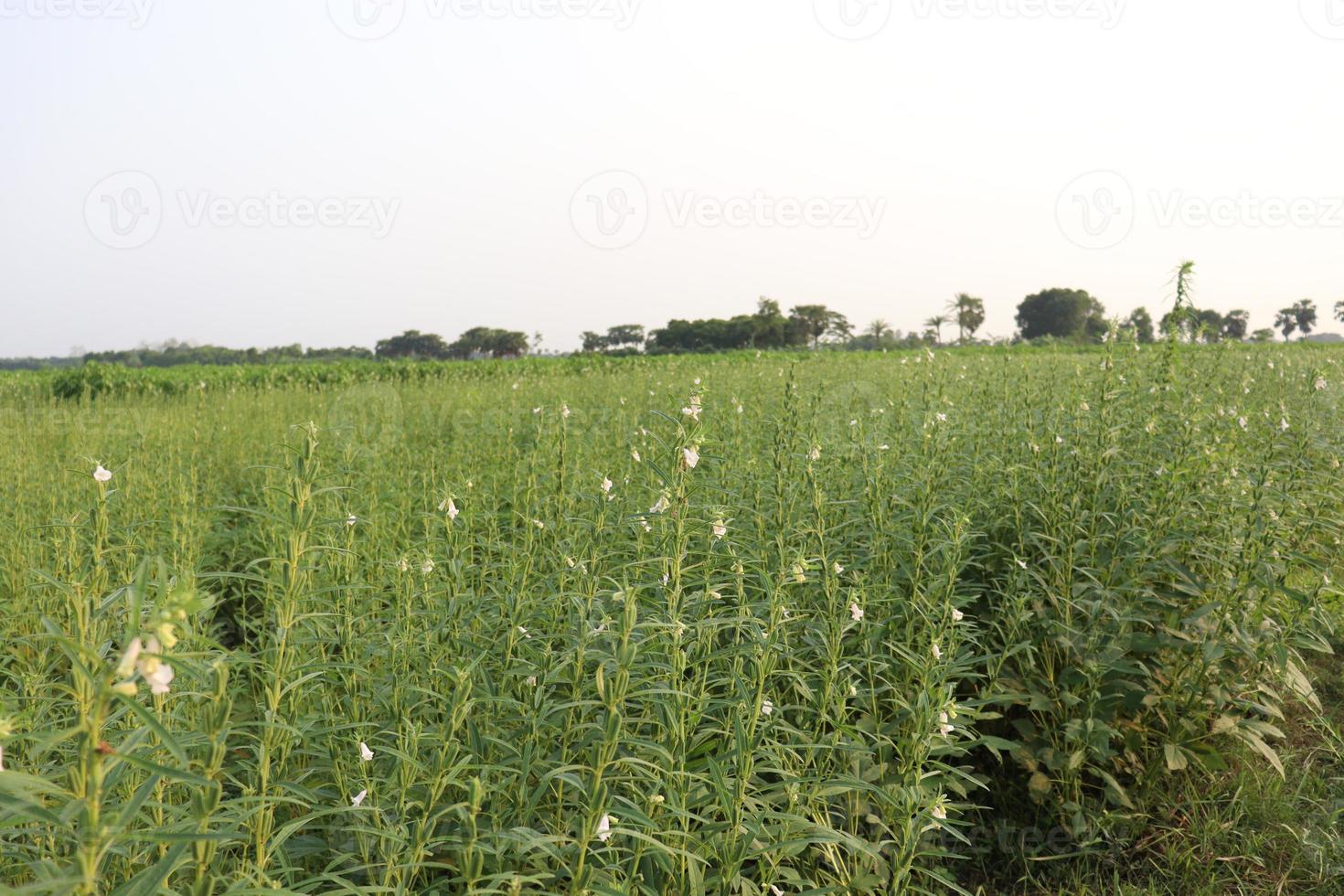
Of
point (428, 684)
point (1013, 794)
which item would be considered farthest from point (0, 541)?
point (1013, 794)

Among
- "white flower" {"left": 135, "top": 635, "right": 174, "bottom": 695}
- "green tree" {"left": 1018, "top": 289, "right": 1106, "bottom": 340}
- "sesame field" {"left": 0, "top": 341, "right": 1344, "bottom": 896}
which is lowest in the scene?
"sesame field" {"left": 0, "top": 341, "right": 1344, "bottom": 896}

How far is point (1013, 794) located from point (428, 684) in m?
2.89

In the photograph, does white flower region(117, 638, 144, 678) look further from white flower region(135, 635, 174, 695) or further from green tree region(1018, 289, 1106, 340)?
green tree region(1018, 289, 1106, 340)

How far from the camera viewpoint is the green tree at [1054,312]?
256ft

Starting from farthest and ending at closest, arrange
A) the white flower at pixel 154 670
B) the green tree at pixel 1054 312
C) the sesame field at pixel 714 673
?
1. the green tree at pixel 1054 312
2. the sesame field at pixel 714 673
3. the white flower at pixel 154 670

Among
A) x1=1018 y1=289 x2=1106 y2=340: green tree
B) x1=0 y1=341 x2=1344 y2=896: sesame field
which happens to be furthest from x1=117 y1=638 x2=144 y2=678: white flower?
x1=1018 y1=289 x2=1106 y2=340: green tree

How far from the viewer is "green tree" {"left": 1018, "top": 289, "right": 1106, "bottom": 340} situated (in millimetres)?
78100

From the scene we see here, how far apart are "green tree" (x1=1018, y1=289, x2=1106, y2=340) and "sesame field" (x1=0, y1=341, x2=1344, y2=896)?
79309mm

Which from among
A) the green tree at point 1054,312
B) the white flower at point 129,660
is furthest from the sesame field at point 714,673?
the green tree at point 1054,312

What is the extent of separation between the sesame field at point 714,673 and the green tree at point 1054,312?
260 ft

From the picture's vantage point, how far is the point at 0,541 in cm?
497

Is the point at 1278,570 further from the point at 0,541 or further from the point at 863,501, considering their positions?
the point at 0,541

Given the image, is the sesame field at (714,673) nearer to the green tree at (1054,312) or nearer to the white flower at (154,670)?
the white flower at (154,670)

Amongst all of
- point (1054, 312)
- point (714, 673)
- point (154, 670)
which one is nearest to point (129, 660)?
point (154, 670)
